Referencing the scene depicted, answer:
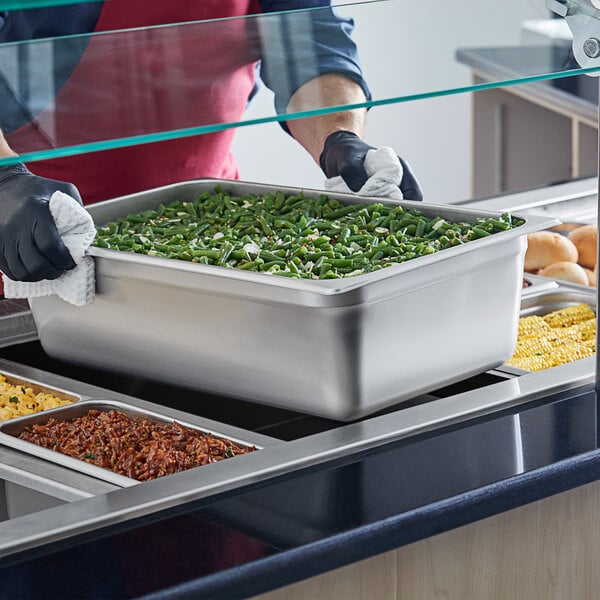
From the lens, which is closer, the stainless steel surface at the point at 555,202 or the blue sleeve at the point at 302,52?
the blue sleeve at the point at 302,52

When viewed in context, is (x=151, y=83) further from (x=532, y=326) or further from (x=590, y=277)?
(x=590, y=277)

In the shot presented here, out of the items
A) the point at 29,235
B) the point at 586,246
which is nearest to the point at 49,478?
the point at 29,235

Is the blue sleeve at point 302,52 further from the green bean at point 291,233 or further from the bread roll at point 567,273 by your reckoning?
the bread roll at point 567,273

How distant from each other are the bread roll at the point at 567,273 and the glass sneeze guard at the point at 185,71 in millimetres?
657

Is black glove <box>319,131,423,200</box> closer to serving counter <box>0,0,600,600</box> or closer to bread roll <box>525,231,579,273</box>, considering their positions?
bread roll <box>525,231,579,273</box>

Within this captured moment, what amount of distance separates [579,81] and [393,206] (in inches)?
95.5

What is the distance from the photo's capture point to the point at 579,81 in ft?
11.9

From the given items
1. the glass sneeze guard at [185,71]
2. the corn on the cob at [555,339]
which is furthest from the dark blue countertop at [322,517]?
the glass sneeze guard at [185,71]

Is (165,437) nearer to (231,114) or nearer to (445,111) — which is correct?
(231,114)

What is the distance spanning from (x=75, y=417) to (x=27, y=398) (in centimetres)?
9

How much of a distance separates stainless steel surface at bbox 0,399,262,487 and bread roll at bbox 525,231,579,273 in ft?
2.60

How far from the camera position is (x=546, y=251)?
68.4 inches

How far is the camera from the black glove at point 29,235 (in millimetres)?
1207

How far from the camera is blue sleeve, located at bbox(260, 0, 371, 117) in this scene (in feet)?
3.08
